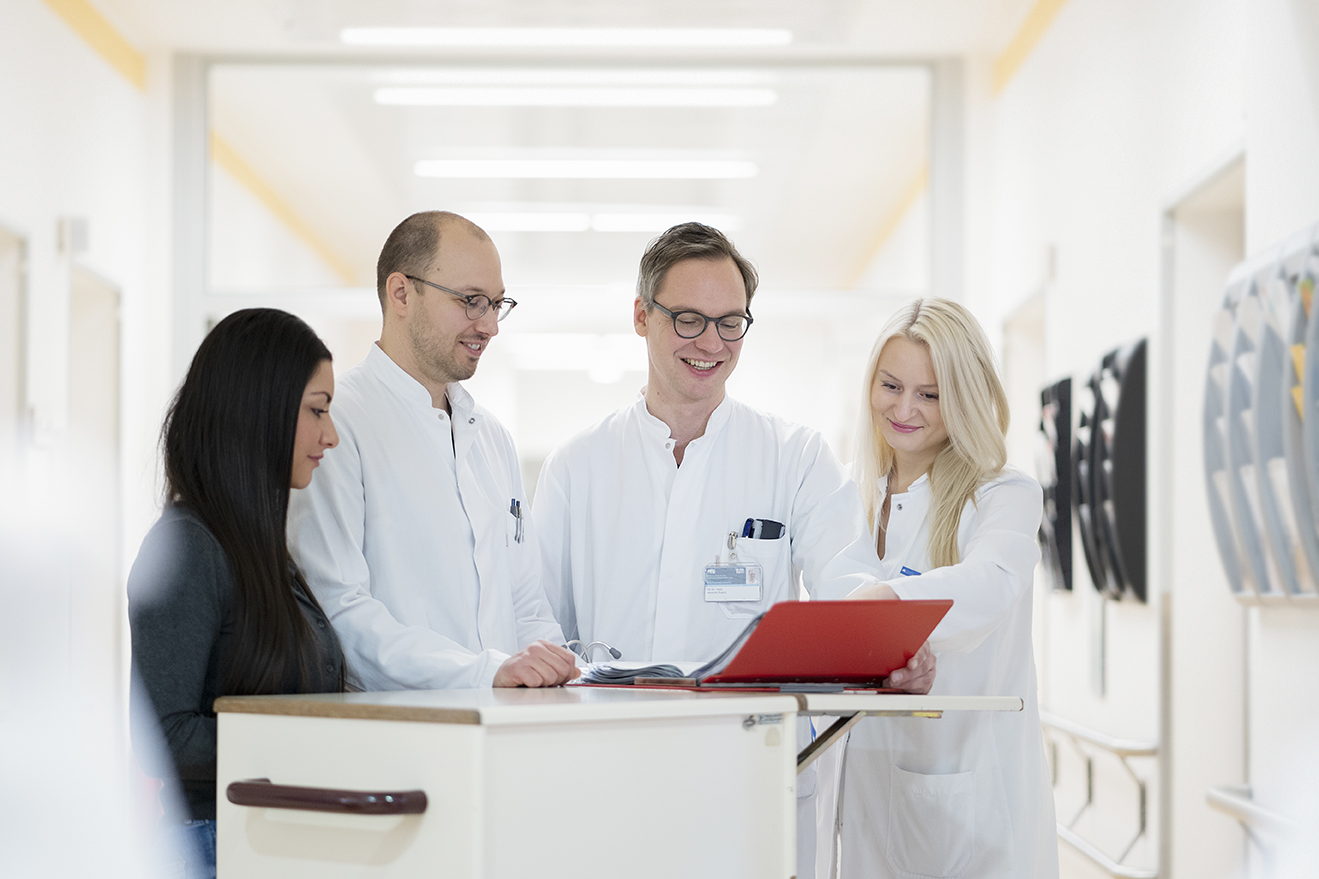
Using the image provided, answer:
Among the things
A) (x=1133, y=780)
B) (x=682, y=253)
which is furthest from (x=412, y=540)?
(x=1133, y=780)

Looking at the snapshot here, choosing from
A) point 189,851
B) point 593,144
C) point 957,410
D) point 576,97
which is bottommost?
point 189,851

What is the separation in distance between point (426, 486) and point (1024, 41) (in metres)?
4.05

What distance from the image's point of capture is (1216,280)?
332 centimetres

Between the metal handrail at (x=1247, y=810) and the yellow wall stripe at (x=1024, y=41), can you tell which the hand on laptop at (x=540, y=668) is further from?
the yellow wall stripe at (x=1024, y=41)

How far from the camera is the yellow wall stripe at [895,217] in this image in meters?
5.86

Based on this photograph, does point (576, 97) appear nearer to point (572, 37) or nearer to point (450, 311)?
point (572, 37)

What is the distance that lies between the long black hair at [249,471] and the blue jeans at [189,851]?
18 centimetres

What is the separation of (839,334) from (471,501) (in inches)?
159

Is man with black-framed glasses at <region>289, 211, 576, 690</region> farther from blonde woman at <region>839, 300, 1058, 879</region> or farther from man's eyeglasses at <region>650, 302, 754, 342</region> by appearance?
blonde woman at <region>839, 300, 1058, 879</region>

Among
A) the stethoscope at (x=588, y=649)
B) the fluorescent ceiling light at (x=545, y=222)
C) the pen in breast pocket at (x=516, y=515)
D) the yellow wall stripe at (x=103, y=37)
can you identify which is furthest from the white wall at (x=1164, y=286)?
the yellow wall stripe at (x=103, y=37)

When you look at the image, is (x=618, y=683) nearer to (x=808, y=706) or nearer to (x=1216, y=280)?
(x=808, y=706)

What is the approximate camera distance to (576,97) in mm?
5750

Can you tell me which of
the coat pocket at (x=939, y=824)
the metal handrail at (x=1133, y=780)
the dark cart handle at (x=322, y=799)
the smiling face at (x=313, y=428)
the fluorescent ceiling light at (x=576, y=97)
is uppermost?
the fluorescent ceiling light at (x=576, y=97)

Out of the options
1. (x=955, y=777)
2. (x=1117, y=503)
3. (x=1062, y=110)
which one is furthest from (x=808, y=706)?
(x=1062, y=110)
